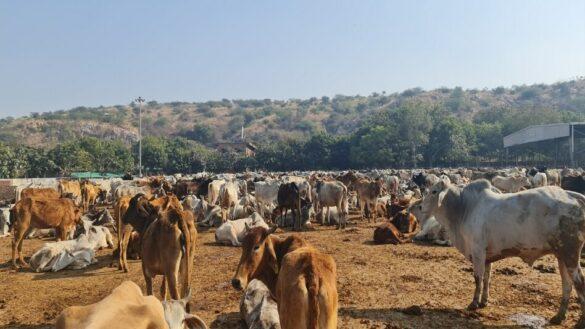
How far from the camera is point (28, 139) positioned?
485 feet

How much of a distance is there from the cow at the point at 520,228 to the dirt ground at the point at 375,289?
0.72 m

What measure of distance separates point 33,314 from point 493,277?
366 inches

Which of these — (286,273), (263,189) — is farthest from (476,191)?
(263,189)

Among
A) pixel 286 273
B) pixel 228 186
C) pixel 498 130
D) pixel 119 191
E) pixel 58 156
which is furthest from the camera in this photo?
pixel 498 130

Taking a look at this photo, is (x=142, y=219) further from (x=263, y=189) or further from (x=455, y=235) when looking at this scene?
(x=263, y=189)

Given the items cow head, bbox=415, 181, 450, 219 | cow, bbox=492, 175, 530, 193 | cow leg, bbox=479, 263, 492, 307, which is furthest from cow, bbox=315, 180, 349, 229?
cow, bbox=492, 175, 530, 193

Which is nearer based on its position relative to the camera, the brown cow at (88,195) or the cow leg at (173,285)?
the cow leg at (173,285)

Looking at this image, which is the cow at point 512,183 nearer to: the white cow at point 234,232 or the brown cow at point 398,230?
the brown cow at point 398,230

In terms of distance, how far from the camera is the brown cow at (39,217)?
40.7 feet

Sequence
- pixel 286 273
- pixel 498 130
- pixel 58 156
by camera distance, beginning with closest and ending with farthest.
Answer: pixel 286 273
pixel 58 156
pixel 498 130

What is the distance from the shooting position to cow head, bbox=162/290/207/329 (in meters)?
4.57

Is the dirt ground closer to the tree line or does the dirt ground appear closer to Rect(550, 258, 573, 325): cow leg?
Rect(550, 258, 573, 325): cow leg

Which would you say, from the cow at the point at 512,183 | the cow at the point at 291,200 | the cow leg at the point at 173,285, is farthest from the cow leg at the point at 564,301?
the cow at the point at 512,183

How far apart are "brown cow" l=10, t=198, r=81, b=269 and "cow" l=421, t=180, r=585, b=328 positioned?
35.5ft
